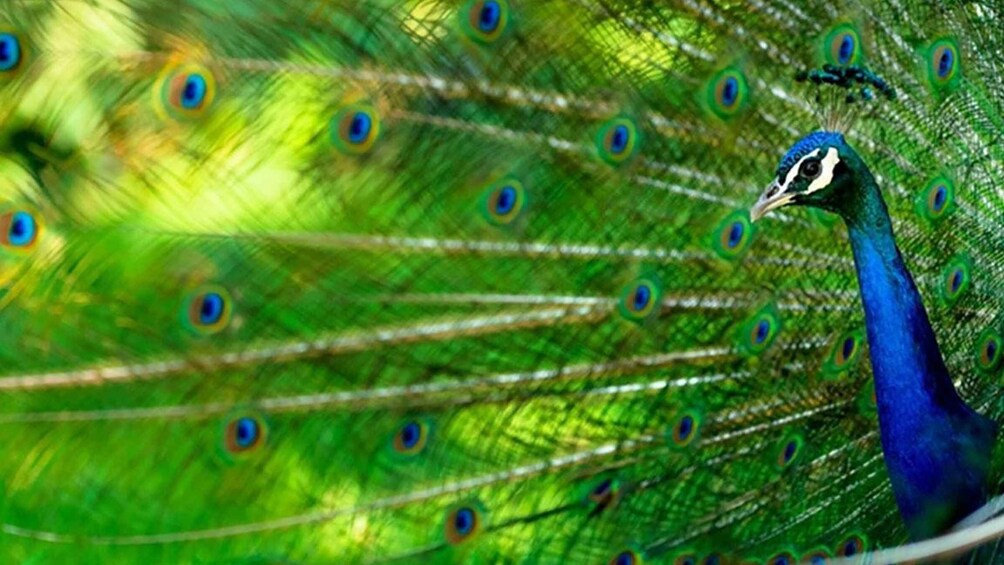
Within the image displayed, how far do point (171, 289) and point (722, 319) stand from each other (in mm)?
940

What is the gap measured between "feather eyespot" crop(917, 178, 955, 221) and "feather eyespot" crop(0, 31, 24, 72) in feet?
4.93

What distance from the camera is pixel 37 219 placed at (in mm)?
1774

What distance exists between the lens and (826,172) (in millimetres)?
1869

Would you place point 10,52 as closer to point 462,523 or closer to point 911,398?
point 462,523

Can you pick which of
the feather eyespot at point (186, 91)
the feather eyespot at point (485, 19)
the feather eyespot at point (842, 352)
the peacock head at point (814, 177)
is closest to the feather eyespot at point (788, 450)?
the feather eyespot at point (842, 352)

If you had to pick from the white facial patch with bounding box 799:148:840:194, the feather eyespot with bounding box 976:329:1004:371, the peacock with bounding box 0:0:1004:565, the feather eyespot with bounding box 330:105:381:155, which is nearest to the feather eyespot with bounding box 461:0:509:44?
the peacock with bounding box 0:0:1004:565

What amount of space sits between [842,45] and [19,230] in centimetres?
136

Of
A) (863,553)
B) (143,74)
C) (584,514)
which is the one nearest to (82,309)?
(143,74)

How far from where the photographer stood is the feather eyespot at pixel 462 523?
207 cm

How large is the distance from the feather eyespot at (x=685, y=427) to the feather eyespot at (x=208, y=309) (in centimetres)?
81

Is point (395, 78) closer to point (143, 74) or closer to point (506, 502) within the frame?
point (143, 74)

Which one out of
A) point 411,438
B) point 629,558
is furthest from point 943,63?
point 411,438

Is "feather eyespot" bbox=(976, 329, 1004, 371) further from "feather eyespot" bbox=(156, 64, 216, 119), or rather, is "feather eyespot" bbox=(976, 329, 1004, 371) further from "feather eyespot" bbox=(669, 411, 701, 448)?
"feather eyespot" bbox=(156, 64, 216, 119)

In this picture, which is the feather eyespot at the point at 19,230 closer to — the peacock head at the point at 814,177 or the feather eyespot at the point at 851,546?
the peacock head at the point at 814,177
